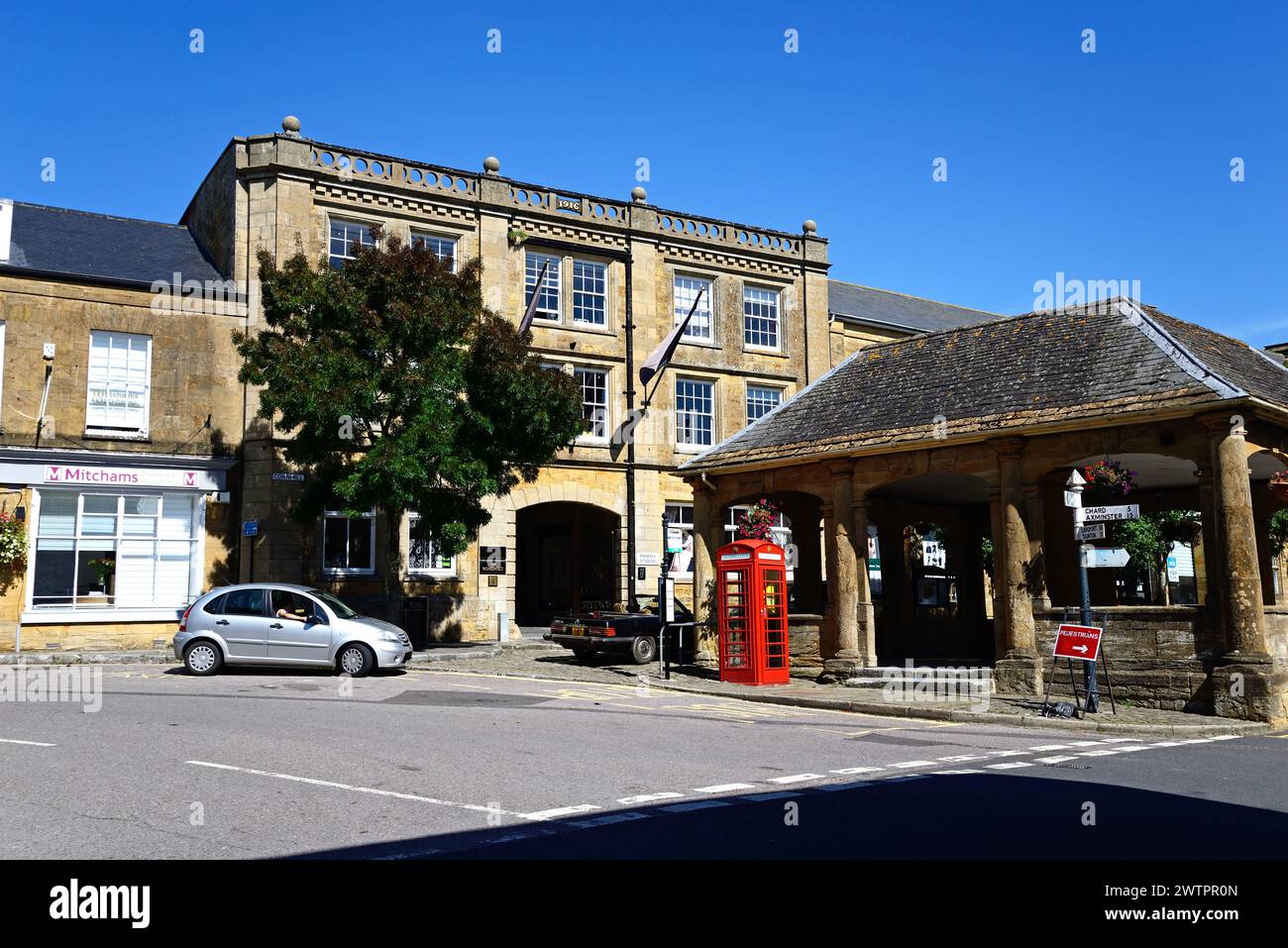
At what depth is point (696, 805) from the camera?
8.16m

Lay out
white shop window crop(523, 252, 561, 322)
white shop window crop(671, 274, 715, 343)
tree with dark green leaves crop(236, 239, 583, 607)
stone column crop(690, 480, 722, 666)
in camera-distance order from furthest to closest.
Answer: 1. white shop window crop(671, 274, 715, 343)
2. white shop window crop(523, 252, 561, 322)
3. tree with dark green leaves crop(236, 239, 583, 607)
4. stone column crop(690, 480, 722, 666)

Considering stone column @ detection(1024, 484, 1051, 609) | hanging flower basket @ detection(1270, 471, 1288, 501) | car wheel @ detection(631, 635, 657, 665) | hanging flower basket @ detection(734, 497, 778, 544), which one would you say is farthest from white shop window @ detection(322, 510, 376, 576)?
hanging flower basket @ detection(1270, 471, 1288, 501)

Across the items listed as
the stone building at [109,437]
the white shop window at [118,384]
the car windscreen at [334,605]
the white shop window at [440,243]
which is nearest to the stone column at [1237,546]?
the car windscreen at [334,605]

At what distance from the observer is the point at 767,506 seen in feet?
80.4

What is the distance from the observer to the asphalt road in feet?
22.4

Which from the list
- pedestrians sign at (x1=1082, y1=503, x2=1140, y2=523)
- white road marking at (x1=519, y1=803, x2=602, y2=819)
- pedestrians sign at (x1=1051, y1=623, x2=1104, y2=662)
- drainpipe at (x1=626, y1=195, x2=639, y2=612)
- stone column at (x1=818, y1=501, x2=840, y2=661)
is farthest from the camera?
drainpipe at (x1=626, y1=195, x2=639, y2=612)

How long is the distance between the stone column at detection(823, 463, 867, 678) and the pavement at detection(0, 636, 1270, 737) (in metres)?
0.75

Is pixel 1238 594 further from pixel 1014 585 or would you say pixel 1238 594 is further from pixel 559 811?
pixel 559 811

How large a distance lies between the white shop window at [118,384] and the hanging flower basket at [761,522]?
1459 centimetres

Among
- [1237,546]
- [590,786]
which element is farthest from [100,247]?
[1237,546]

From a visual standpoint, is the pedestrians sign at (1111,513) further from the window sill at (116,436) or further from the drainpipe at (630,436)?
the window sill at (116,436)

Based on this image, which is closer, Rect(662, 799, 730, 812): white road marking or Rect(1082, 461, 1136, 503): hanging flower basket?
Rect(662, 799, 730, 812): white road marking

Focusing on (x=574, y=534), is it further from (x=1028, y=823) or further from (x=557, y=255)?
(x=1028, y=823)

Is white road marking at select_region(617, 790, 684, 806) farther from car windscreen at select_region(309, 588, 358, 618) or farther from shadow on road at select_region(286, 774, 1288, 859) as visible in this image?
car windscreen at select_region(309, 588, 358, 618)
